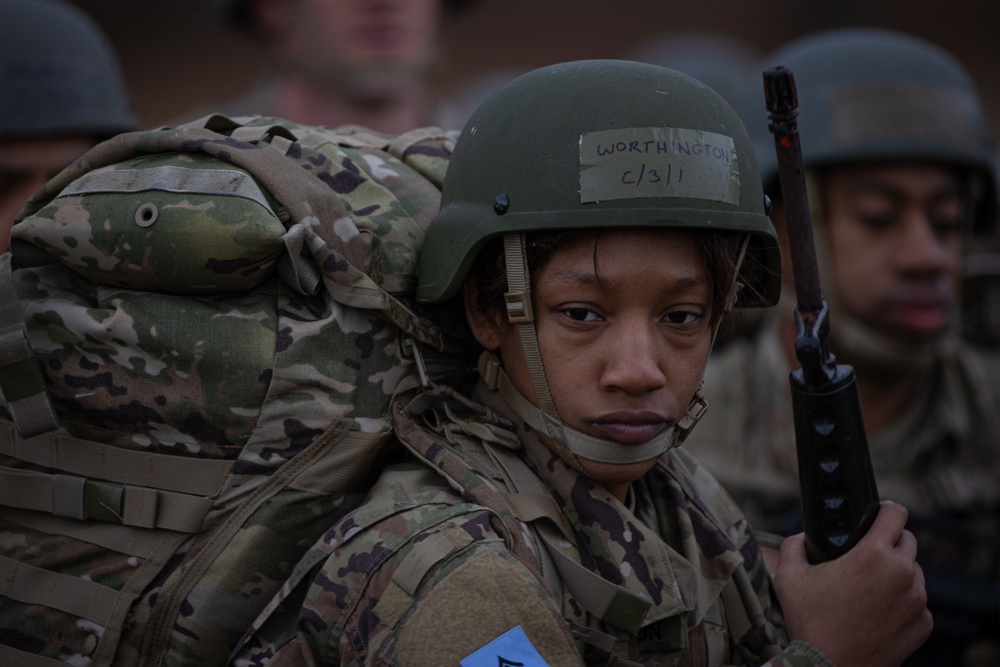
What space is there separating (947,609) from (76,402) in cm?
391

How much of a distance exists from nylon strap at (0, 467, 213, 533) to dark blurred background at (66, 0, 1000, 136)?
5.71 m

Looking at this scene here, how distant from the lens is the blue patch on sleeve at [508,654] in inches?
78.9

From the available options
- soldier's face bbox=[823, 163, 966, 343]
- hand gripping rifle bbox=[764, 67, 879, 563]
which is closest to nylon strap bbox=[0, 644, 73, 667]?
hand gripping rifle bbox=[764, 67, 879, 563]

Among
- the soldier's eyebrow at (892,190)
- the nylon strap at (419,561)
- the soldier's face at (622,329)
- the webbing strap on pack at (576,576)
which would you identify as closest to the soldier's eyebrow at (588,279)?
the soldier's face at (622,329)

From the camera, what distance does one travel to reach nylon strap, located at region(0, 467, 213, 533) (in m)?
2.35

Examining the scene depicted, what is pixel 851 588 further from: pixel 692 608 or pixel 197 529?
pixel 197 529

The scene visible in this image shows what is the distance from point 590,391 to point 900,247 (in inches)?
141

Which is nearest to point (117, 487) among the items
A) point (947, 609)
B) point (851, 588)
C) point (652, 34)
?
point (851, 588)

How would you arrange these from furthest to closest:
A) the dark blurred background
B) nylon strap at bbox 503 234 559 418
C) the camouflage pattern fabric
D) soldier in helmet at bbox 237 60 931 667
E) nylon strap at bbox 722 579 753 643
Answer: the dark blurred background < the camouflage pattern fabric < nylon strap at bbox 722 579 753 643 < nylon strap at bbox 503 234 559 418 < soldier in helmet at bbox 237 60 931 667

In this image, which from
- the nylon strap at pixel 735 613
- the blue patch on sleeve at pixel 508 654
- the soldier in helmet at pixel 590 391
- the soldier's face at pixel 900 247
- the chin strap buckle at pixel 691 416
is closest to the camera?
the blue patch on sleeve at pixel 508 654

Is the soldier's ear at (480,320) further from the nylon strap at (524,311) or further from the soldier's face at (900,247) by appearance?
the soldier's face at (900,247)

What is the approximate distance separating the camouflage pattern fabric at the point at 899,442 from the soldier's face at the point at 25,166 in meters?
3.28

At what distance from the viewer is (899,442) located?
5.95 m

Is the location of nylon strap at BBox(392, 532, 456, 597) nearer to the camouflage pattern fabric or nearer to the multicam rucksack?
the multicam rucksack
